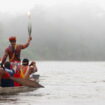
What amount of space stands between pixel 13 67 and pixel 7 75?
152 centimetres

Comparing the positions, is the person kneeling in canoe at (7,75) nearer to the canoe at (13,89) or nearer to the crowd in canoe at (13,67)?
the crowd in canoe at (13,67)

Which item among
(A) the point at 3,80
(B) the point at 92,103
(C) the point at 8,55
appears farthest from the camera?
(C) the point at 8,55

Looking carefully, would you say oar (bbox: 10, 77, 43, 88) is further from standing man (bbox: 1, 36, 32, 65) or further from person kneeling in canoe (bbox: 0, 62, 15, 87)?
standing man (bbox: 1, 36, 32, 65)

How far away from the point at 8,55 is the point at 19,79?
71.2 inches

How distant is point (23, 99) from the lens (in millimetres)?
24844

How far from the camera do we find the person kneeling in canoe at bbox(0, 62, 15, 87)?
26595mm

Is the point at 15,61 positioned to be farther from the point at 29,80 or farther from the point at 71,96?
the point at 71,96

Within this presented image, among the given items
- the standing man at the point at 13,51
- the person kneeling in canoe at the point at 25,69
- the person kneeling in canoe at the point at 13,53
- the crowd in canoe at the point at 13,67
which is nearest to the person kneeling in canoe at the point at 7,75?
the crowd in canoe at the point at 13,67

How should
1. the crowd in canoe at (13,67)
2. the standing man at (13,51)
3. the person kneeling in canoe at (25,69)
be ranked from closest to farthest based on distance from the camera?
the crowd in canoe at (13,67)
the standing man at (13,51)
the person kneeling in canoe at (25,69)

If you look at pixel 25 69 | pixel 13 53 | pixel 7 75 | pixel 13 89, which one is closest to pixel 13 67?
pixel 13 53

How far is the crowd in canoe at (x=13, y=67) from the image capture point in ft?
88.8

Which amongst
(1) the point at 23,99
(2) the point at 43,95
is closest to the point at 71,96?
(2) the point at 43,95

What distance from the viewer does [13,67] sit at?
92.9 ft

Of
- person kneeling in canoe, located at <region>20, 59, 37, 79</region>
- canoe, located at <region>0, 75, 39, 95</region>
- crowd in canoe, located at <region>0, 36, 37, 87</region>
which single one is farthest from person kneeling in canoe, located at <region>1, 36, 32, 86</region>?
person kneeling in canoe, located at <region>20, 59, 37, 79</region>
